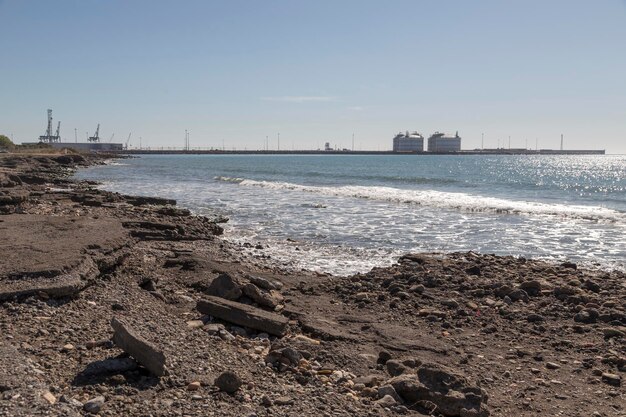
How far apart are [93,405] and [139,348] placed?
91 cm

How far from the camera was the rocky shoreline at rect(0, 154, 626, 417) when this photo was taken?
5434 millimetres

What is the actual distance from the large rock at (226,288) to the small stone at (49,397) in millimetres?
3968

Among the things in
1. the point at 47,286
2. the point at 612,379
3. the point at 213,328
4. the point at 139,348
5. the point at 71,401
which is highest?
the point at 47,286

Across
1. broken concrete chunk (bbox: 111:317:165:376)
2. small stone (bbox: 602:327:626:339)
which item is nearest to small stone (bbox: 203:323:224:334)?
broken concrete chunk (bbox: 111:317:165:376)

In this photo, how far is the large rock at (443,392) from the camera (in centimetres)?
572

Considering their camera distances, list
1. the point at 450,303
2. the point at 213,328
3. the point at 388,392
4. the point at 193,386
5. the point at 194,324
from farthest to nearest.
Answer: the point at 450,303 → the point at 194,324 → the point at 213,328 → the point at 388,392 → the point at 193,386

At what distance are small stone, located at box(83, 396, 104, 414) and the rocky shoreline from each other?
0.01m

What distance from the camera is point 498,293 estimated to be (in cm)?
1052

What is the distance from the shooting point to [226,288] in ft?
29.1

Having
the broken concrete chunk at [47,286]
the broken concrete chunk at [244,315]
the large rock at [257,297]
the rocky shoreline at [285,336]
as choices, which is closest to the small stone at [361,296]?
the rocky shoreline at [285,336]

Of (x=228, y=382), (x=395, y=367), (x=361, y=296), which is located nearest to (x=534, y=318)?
(x=361, y=296)

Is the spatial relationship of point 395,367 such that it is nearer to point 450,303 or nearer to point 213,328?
point 213,328

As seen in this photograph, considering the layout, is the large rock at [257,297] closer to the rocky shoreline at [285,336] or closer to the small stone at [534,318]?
the rocky shoreline at [285,336]

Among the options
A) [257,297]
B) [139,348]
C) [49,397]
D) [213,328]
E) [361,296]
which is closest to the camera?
[49,397]
